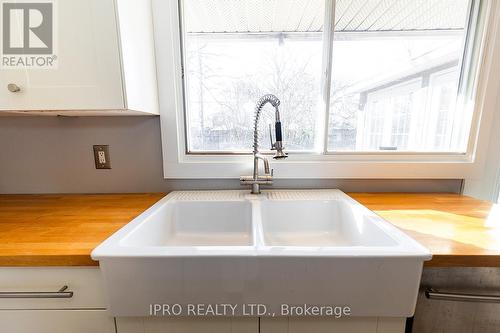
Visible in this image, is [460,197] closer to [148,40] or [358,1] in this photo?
[358,1]

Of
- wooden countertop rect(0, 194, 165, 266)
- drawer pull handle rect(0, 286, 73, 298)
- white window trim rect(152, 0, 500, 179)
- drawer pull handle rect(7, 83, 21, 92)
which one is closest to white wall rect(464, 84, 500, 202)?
white window trim rect(152, 0, 500, 179)

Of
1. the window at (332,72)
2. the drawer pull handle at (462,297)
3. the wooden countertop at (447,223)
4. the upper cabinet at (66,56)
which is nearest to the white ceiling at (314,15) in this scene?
the window at (332,72)

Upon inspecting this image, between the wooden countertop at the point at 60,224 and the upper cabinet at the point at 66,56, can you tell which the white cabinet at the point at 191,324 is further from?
the upper cabinet at the point at 66,56

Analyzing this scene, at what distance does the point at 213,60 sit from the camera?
3.60ft

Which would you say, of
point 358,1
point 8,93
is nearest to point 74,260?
point 8,93

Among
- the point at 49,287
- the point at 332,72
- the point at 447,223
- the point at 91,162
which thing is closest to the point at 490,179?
the point at 447,223

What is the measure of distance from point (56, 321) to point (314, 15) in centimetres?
148

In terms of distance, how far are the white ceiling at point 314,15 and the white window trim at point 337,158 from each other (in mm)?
90

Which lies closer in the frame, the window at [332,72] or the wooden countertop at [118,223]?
the wooden countertop at [118,223]

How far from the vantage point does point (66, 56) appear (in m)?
0.72

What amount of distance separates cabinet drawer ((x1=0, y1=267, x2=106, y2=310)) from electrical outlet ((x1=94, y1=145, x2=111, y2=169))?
1.98 ft

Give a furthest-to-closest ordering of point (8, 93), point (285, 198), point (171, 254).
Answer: point (285, 198) → point (8, 93) → point (171, 254)

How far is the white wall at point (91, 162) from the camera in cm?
109

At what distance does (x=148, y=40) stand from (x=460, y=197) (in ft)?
5.20
